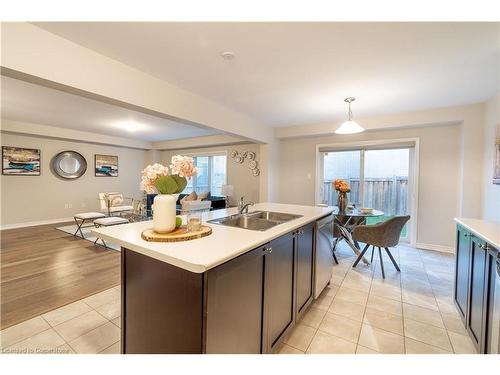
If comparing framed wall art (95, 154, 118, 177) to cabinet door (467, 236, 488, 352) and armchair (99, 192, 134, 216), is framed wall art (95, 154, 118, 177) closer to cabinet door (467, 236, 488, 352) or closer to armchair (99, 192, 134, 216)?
armchair (99, 192, 134, 216)

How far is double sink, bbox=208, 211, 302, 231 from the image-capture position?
1.93 meters

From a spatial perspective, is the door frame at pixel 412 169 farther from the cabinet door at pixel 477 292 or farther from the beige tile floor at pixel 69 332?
the beige tile floor at pixel 69 332

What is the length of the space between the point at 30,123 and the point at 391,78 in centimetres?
691

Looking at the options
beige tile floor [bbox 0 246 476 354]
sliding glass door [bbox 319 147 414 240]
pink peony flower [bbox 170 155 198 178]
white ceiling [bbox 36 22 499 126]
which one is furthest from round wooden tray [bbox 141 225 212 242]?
sliding glass door [bbox 319 147 414 240]

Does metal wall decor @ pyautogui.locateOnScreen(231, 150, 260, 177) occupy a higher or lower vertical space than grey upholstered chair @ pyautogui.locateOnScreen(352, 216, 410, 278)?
higher

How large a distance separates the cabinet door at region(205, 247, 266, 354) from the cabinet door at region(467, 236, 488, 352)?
143cm

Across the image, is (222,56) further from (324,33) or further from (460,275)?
(460,275)

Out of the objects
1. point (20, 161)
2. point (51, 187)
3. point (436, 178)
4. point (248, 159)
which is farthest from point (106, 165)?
point (436, 178)

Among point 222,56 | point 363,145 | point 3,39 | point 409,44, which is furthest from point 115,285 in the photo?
point 363,145

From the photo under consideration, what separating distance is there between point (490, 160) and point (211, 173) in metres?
5.94

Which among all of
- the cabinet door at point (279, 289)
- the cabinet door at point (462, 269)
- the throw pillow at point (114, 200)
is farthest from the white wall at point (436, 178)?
the throw pillow at point (114, 200)

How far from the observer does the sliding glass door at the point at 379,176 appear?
13.9ft

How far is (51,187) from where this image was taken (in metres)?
5.66

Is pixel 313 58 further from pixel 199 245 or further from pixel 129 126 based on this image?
pixel 129 126
